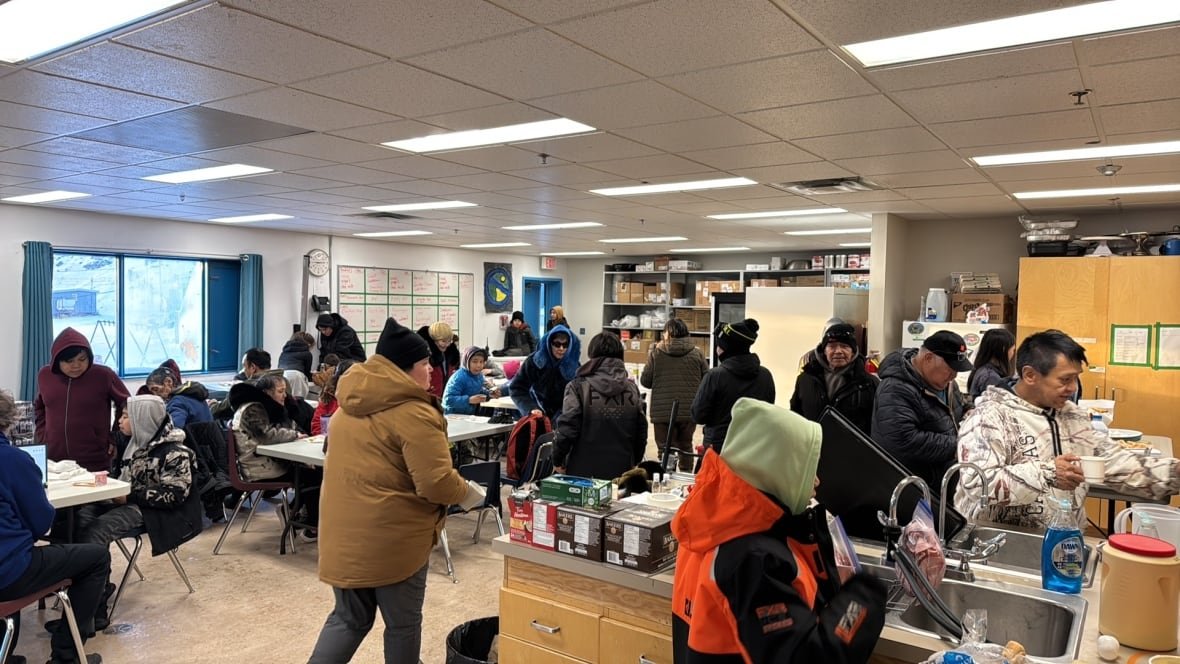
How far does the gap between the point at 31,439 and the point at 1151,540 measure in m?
6.14

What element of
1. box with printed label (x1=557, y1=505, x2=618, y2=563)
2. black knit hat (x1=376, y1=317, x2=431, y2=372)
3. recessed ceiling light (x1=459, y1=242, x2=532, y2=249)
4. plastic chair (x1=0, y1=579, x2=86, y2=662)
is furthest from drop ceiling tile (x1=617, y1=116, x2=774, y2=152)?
recessed ceiling light (x1=459, y1=242, x2=532, y2=249)

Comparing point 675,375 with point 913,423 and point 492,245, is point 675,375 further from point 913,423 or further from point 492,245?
point 492,245

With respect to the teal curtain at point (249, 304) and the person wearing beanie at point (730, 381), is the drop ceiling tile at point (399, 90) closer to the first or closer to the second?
the person wearing beanie at point (730, 381)

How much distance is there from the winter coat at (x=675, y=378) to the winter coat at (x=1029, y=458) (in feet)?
9.62

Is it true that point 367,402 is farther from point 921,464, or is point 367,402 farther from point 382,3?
point 921,464

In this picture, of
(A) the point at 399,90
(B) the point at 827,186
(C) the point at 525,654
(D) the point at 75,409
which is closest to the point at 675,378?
(B) the point at 827,186

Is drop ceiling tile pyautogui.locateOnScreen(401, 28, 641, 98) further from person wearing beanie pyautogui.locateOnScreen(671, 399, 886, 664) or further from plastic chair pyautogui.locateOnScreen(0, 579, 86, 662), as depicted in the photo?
plastic chair pyautogui.locateOnScreen(0, 579, 86, 662)

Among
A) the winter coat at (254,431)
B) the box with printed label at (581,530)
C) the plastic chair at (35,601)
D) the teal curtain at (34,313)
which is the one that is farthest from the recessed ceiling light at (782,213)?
the teal curtain at (34,313)

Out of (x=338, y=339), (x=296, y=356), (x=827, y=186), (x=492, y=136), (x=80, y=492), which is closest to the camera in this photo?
(x=80, y=492)

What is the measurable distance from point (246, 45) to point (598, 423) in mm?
2378

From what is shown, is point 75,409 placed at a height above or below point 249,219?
below

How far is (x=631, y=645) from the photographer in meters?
2.17

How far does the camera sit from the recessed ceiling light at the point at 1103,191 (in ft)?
17.5

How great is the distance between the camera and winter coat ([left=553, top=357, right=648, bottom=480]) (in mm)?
3975
